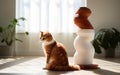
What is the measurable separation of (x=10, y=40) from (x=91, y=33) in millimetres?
1787

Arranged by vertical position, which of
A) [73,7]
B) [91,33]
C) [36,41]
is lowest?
[36,41]

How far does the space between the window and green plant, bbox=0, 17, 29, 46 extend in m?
0.16

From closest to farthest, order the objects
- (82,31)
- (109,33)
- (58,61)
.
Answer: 1. (58,61)
2. (82,31)
3. (109,33)

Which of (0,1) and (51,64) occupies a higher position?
(0,1)

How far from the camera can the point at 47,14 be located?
15.1ft

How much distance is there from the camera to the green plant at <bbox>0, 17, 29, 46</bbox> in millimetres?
4328

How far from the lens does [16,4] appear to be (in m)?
4.64

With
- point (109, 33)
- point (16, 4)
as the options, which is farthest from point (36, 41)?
point (109, 33)

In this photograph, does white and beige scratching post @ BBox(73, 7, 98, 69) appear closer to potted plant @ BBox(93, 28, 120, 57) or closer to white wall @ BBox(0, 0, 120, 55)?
potted plant @ BBox(93, 28, 120, 57)

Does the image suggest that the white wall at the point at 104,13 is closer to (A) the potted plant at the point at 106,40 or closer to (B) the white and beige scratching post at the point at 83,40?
(A) the potted plant at the point at 106,40

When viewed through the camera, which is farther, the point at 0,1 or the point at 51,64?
the point at 0,1

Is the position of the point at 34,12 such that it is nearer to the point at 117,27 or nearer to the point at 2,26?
the point at 2,26

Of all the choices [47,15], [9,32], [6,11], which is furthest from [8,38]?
[47,15]

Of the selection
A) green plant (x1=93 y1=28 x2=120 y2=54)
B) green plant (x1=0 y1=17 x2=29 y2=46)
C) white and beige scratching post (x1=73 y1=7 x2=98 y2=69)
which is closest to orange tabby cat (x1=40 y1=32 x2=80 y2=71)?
white and beige scratching post (x1=73 y1=7 x2=98 y2=69)
